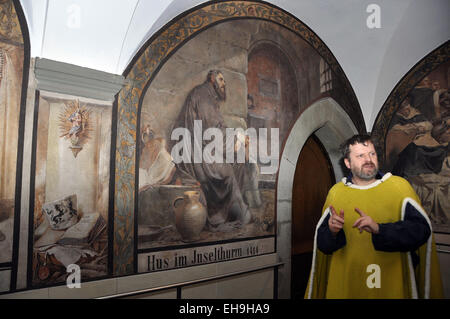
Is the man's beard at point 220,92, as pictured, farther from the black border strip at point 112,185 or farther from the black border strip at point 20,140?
the black border strip at point 20,140

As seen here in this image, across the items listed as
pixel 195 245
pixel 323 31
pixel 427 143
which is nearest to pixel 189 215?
pixel 195 245

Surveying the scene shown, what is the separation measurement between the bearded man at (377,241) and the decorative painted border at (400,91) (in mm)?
3576

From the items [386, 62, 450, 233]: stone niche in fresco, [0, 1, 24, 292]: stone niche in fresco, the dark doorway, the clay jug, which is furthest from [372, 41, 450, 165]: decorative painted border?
[0, 1, 24, 292]: stone niche in fresco

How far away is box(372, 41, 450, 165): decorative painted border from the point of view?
228 inches

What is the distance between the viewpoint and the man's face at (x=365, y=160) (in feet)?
8.64

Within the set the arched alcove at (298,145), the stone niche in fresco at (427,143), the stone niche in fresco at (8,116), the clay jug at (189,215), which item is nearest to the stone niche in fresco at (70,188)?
the stone niche in fresco at (8,116)

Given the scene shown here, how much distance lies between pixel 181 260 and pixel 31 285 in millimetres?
1266

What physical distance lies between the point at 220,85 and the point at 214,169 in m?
0.91

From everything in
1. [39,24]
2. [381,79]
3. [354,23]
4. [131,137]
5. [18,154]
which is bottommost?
[18,154]
